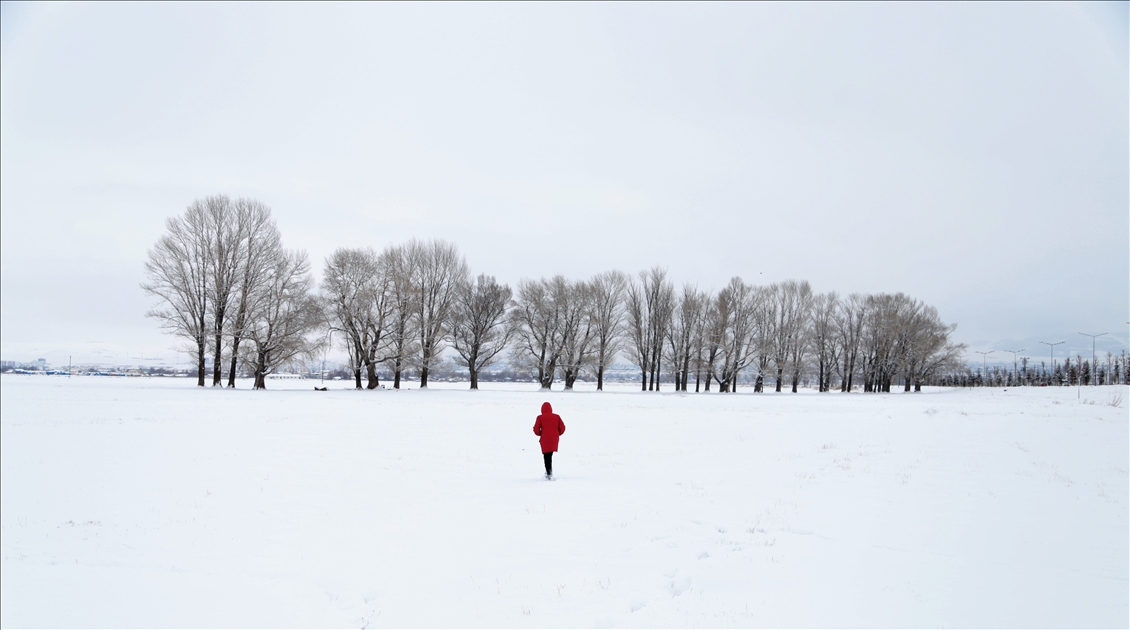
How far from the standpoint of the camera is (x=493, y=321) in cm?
5750

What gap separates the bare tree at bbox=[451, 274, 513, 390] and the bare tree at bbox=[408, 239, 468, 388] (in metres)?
1.69

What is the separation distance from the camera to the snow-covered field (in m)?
6.09

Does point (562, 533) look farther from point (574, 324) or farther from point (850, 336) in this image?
point (850, 336)

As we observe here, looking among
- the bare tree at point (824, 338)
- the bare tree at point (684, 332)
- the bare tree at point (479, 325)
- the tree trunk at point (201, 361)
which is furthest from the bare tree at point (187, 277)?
the bare tree at point (824, 338)

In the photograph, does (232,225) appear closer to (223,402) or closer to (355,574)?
(223,402)

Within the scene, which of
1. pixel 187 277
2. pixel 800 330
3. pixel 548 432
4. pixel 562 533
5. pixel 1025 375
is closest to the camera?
pixel 562 533

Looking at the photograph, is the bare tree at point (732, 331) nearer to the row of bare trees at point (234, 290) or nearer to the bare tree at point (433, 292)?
the bare tree at point (433, 292)

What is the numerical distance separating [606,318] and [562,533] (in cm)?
5189

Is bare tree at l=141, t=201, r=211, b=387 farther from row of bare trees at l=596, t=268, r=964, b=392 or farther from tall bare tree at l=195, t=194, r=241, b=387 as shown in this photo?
row of bare trees at l=596, t=268, r=964, b=392

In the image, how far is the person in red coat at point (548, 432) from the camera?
1244cm

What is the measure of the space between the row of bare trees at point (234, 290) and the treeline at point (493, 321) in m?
0.10

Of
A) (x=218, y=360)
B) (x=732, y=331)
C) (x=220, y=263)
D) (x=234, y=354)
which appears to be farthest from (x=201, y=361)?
(x=732, y=331)

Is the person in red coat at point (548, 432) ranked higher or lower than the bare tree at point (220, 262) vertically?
lower

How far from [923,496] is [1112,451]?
399 inches
